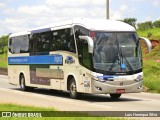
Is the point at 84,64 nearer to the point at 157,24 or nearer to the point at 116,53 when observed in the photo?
the point at 116,53

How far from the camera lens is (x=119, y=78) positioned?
20250mm

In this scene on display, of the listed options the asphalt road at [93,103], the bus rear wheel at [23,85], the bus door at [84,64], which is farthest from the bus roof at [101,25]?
the bus rear wheel at [23,85]

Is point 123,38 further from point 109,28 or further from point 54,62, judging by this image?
point 54,62

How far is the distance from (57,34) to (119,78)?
4.62m

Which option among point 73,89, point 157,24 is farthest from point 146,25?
point 73,89

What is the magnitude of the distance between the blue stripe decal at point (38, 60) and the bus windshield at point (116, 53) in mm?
3225

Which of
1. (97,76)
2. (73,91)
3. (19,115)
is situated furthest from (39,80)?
(19,115)

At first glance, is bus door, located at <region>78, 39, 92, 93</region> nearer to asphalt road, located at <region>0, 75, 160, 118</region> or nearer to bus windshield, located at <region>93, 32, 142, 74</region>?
bus windshield, located at <region>93, 32, 142, 74</region>

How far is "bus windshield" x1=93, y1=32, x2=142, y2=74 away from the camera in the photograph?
20.2m

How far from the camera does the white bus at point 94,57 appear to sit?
797 inches

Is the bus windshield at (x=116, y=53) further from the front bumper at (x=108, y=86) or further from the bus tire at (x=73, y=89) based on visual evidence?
the bus tire at (x=73, y=89)

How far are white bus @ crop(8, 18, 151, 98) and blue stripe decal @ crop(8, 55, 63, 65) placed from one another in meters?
0.05

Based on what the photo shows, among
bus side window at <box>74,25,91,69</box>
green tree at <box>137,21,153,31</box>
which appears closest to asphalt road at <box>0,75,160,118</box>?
bus side window at <box>74,25,91,69</box>

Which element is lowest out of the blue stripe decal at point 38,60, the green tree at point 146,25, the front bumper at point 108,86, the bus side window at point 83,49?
the front bumper at point 108,86
